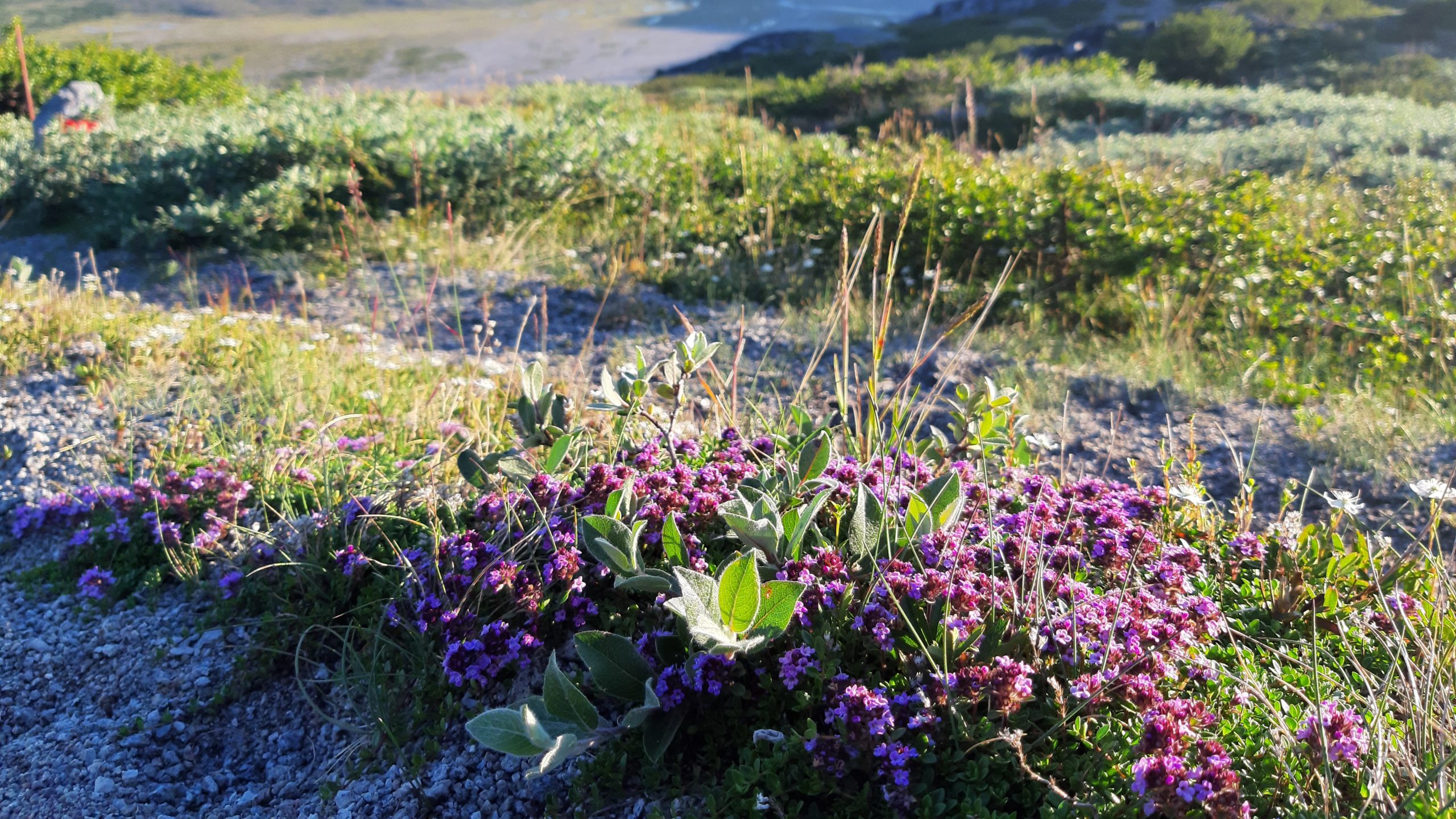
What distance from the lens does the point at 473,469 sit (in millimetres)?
2449

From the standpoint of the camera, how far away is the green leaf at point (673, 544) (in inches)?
79.9

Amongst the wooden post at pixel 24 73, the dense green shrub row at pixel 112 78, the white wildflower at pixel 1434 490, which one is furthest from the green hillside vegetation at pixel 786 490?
the dense green shrub row at pixel 112 78

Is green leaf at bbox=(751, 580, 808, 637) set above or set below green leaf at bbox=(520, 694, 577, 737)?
above

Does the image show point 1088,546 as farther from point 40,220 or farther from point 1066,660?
point 40,220

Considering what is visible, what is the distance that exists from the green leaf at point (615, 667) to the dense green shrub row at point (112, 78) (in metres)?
12.8

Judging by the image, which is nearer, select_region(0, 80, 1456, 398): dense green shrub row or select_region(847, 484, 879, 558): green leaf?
select_region(847, 484, 879, 558): green leaf

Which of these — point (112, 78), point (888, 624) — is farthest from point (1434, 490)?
point (112, 78)

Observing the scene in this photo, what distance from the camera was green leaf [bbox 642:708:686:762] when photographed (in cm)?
180

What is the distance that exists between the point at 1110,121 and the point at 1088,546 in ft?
41.8

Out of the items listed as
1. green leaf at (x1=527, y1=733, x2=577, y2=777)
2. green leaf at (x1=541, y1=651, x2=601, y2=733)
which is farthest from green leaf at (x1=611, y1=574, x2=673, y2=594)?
green leaf at (x1=527, y1=733, x2=577, y2=777)

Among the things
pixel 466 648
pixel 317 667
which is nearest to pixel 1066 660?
pixel 466 648

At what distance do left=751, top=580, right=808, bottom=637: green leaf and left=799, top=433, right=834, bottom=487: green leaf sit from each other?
48 cm

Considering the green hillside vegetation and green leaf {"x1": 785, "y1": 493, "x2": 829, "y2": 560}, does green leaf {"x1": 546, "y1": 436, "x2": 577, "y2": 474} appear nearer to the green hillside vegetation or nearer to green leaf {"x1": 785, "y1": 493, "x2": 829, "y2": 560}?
the green hillside vegetation

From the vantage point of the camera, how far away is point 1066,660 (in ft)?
6.02
